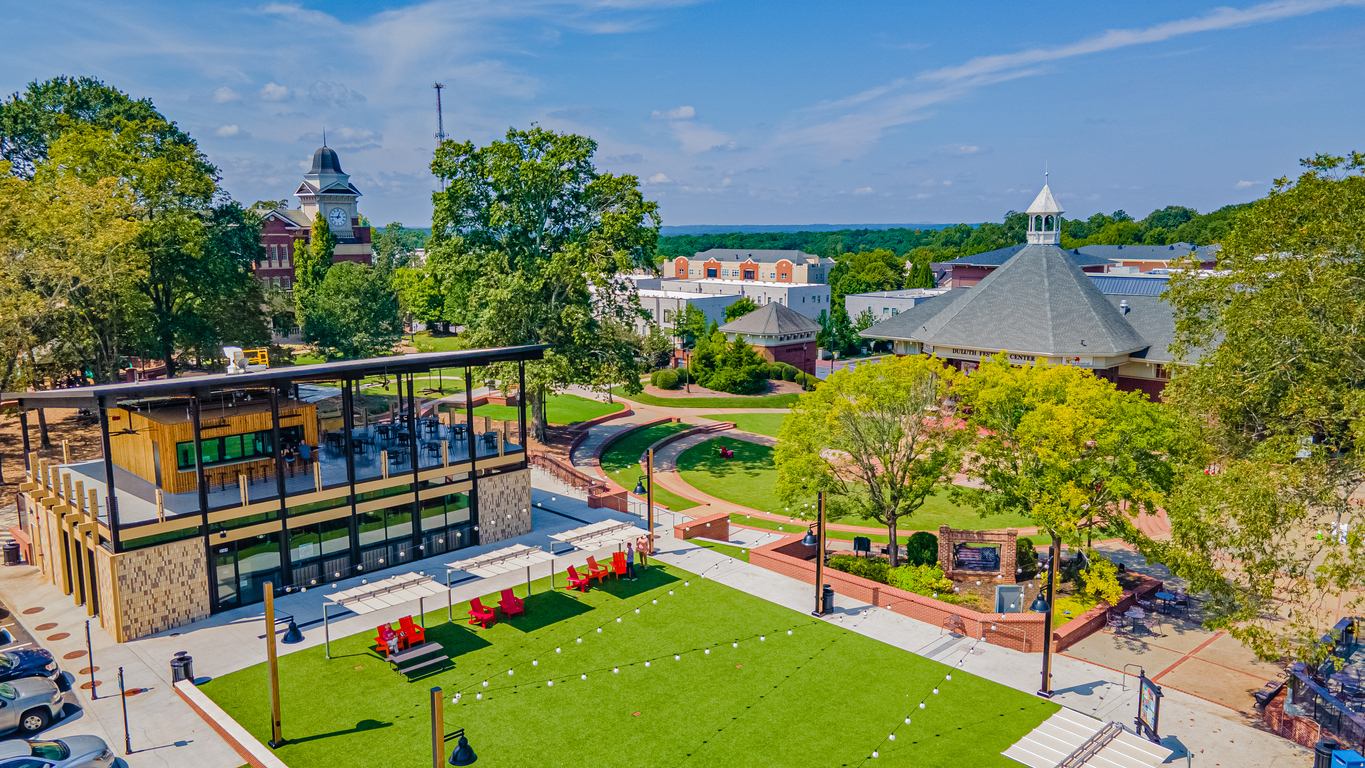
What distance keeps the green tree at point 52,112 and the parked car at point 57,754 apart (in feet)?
164

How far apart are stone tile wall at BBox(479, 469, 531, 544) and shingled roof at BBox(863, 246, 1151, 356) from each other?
3721 cm

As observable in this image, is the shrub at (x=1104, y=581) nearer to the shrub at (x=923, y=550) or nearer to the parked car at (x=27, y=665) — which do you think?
the shrub at (x=923, y=550)

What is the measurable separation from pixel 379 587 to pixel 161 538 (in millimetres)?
6580

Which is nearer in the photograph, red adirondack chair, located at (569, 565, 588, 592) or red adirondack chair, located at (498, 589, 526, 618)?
red adirondack chair, located at (498, 589, 526, 618)

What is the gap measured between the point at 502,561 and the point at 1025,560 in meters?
18.1

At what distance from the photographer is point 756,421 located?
58.4 metres

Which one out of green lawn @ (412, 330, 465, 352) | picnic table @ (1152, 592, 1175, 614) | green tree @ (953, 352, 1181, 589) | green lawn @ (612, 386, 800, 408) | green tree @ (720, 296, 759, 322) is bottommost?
picnic table @ (1152, 592, 1175, 614)

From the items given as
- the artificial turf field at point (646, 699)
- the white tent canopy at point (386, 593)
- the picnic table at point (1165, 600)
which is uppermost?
the white tent canopy at point (386, 593)

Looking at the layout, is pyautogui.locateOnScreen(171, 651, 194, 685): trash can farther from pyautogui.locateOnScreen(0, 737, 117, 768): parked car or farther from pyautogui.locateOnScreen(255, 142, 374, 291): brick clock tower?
pyautogui.locateOnScreen(255, 142, 374, 291): brick clock tower

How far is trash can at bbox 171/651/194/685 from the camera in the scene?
67.5 ft

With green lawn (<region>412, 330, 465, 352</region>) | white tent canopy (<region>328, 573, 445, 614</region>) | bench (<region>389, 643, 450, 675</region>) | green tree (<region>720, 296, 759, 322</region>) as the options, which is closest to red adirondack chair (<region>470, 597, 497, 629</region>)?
white tent canopy (<region>328, 573, 445, 614</region>)

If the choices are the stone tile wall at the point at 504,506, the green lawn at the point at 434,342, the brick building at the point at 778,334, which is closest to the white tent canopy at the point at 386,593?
the stone tile wall at the point at 504,506

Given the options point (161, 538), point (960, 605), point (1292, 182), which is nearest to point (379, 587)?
point (161, 538)

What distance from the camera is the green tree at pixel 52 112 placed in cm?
5906
